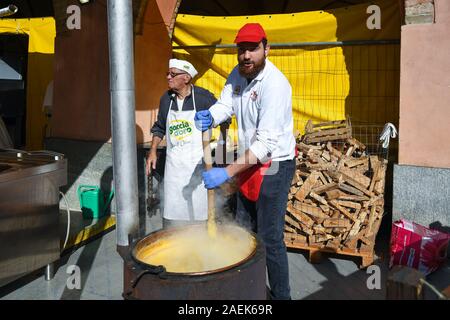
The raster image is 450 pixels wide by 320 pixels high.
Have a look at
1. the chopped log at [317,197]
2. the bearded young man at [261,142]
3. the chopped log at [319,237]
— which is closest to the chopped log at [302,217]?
the chopped log at [319,237]

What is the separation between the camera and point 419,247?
4262mm

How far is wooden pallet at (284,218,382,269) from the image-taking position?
4.47 m

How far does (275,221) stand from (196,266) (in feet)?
2.59

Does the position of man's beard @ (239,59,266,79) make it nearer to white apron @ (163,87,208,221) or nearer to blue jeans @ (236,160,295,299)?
blue jeans @ (236,160,295,299)

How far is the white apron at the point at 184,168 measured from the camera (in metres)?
4.24

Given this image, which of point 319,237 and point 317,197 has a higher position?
point 317,197

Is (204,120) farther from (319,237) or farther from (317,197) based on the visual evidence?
(319,237)

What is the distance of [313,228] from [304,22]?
3.36 metres

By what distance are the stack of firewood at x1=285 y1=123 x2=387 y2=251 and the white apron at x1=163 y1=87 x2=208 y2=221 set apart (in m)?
1.21

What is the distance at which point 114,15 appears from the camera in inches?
101

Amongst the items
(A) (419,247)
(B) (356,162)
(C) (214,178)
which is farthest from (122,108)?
(A) (419,247)

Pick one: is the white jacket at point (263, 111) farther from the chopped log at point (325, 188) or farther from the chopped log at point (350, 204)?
the chopped log at point (350, 204)

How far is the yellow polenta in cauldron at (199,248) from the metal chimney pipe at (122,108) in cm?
25
